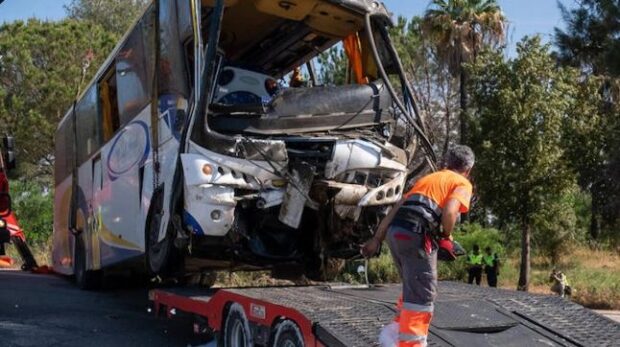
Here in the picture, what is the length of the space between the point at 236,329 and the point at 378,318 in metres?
1.56

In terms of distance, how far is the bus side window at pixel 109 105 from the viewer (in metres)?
10.8

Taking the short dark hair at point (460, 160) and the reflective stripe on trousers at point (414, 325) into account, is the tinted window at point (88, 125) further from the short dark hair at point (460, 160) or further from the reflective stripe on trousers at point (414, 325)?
the reflective stripe on trousers at point (414, 325)

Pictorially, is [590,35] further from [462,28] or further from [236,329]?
[236,329]

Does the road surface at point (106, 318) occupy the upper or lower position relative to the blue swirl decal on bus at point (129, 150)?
lower

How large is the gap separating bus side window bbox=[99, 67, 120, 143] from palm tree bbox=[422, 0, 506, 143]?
17.6 meters

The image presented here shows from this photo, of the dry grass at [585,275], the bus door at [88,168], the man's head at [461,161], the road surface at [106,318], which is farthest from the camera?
the dry grass at [585,275]

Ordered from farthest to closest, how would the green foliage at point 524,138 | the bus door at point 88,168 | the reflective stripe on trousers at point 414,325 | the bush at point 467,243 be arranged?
1. the bush at point 467,243
2. the green foliage at point 524,138
3. the bus door at point 88,168
4. the reflective stripe on trousers at point 414,325

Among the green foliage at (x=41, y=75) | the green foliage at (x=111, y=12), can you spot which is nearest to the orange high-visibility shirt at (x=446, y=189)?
the green foliage at (x=41, y=75)

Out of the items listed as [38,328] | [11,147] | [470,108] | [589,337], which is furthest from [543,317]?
[470,108]

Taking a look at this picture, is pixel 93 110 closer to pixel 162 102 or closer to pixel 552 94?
pixel 162 102

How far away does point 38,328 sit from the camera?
9078 mm

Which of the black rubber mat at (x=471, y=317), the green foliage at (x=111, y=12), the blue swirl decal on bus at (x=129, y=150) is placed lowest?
the black rubber mat at (x=471, y=317)

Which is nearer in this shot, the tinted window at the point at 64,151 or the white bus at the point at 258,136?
the white bus at the point at 258,136

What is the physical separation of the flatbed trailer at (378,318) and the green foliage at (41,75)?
78.0 feet
